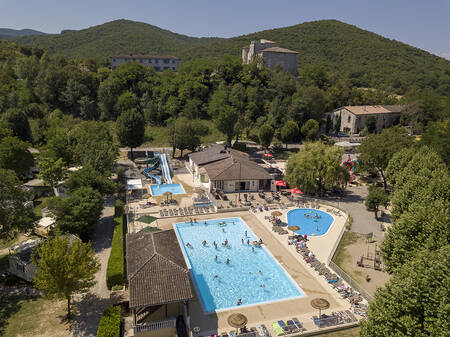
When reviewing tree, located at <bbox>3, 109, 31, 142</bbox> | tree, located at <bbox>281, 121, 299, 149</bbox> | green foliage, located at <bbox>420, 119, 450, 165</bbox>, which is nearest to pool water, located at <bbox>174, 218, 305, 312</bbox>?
green foliage, located at <bbox>420, 119, 450, 165</bbox>

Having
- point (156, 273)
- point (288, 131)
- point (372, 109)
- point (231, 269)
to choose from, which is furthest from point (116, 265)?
point (372, 109)

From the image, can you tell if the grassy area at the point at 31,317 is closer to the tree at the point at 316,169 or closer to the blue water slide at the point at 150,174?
the blue water slide at the point at 150,174

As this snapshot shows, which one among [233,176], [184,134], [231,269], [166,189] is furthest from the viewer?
[184,134]

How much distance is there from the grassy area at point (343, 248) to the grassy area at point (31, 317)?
20.3 meters

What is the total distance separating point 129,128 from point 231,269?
37610mm

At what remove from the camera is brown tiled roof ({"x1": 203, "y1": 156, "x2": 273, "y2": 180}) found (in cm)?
4087

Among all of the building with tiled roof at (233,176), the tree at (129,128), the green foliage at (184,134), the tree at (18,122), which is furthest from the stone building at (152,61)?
the building with tiled roof at (233,176)

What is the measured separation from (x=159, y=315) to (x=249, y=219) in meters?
17.2

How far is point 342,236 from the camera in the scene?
29781 millimetres

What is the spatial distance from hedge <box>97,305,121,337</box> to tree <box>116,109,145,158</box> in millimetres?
40917

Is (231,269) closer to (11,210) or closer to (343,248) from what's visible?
(343,248)

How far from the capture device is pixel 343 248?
90.7 feet

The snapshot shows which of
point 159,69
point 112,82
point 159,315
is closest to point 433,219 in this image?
point 159,315

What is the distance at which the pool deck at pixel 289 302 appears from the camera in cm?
1841
